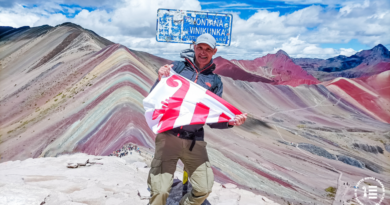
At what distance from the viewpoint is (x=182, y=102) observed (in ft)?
11.4

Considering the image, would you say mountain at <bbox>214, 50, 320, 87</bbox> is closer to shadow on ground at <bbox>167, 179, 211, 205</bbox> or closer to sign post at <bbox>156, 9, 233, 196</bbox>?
sign post at <bbox>156, 9, 233, 196</bbox>

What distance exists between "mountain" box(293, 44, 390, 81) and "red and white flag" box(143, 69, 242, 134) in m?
65.5

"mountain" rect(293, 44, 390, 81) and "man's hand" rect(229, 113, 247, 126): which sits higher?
"mountain" rect(293, 44, 390, 81)

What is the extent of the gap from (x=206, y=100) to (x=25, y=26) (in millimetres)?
58366

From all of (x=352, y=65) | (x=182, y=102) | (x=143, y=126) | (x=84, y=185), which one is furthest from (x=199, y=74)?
(x=352, y=65)

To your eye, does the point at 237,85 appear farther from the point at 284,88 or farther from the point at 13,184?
the point at 13,184

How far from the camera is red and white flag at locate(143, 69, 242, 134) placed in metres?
3.38

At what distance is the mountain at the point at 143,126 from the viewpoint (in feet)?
32.5

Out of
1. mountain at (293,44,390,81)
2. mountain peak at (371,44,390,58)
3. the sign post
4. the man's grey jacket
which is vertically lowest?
the man's grey jacket

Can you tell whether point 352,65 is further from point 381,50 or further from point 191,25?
point 191,25

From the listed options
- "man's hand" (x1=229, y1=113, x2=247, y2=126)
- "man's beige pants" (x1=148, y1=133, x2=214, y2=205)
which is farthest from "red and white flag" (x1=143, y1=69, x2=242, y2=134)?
"man's beige pants" (x1=148, y1=133, x2=214, y2=205)

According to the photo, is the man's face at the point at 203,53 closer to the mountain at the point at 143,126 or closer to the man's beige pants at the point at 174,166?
the man's beige pants at the point at 174,166

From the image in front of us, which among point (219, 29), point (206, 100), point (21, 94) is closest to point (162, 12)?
point (219, 29)

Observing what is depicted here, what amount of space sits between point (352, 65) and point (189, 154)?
79.4 m
